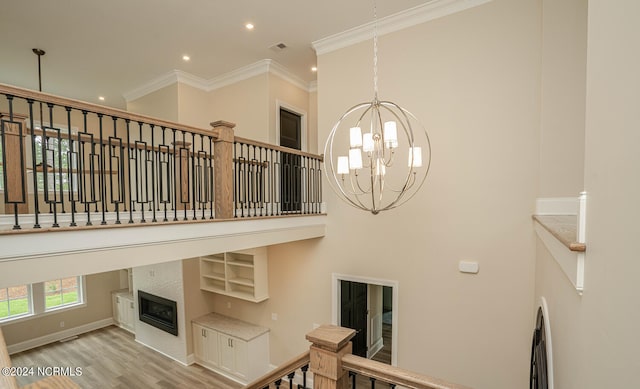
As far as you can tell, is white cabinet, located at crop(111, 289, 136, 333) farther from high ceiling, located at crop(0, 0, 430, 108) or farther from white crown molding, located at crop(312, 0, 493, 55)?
white crown molding, located at crop(312, 0, 493, 55)

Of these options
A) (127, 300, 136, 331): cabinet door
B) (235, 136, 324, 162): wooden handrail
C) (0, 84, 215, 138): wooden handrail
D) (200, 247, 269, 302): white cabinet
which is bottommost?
(127, 300, 136, 331): cabinet door

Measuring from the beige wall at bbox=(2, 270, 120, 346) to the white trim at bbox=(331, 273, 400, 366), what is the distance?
710 cm

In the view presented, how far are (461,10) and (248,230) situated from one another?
4.02 meters

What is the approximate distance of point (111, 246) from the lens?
2.50m

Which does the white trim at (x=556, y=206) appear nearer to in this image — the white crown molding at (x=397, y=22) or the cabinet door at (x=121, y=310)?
the white crown molding at (x=397, y=22)

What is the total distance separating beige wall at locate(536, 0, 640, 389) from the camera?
0.58 meters

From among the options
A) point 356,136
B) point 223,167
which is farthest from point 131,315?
point 356,136

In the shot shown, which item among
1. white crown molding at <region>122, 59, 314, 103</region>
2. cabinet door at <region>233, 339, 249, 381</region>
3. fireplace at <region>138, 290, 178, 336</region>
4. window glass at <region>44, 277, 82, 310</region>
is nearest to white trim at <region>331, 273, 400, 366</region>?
cabinet door at <region>233, 339, 249, 381</region>

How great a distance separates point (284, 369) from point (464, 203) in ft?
10.2

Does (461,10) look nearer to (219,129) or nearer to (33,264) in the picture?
(219,129)

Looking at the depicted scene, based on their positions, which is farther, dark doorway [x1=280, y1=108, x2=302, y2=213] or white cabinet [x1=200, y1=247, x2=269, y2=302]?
white cabinet [x1=200, y1=247, x2=269, y2=302]

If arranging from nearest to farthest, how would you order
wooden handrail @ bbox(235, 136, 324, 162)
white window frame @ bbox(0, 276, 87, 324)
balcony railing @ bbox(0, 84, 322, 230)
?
balcony railing @ bbox(0, 84, 322, 230) → wooden handrail @ bbox(235, 136, 324, 162) → white window frame @ bbox(0, 276, 87, 324)

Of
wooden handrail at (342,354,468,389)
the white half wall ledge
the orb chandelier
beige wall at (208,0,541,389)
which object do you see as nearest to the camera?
wooden handrail at (342,354,468,389)

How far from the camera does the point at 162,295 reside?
634cm
